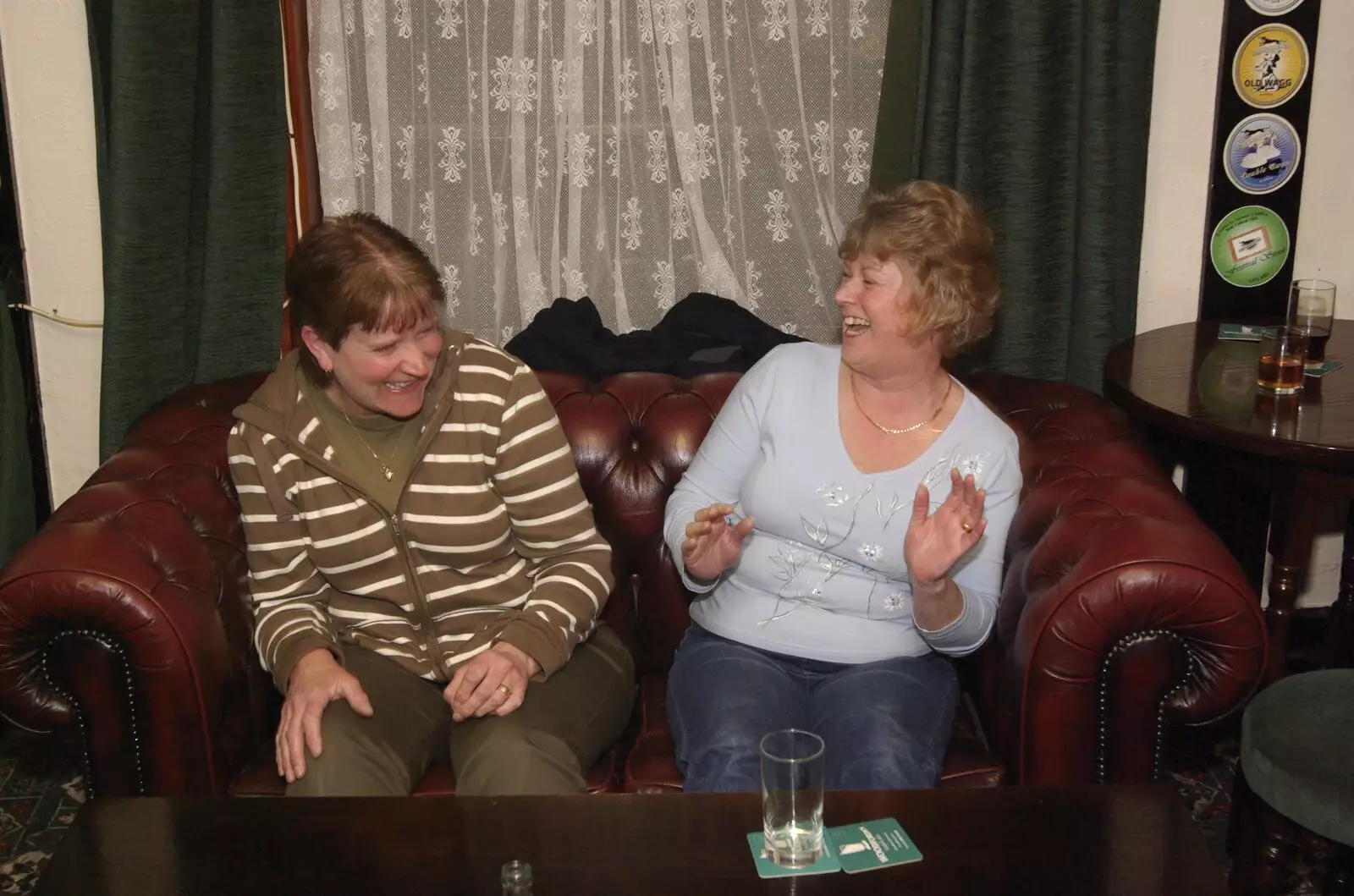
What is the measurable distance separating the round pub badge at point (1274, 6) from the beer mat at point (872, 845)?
76.1 inches

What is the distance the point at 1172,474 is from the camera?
2.80 m

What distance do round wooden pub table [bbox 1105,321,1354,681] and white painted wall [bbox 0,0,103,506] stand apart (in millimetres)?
2063

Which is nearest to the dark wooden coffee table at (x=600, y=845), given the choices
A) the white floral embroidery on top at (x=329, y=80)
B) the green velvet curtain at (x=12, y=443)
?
the green velvet curtain at (x=12, y=443)

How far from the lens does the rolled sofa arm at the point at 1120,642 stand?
5.56 feet

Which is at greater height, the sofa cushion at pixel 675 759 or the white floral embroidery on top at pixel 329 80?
the white floral embroidery on top at pixel 329 80

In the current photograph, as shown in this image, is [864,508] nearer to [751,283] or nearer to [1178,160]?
[751,283]

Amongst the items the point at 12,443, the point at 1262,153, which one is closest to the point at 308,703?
the point at 12,443

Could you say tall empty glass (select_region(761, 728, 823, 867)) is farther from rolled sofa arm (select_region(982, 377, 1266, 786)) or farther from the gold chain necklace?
the gold chain necklace

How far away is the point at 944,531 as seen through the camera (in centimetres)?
174

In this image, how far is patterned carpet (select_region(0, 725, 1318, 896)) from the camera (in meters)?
2.26

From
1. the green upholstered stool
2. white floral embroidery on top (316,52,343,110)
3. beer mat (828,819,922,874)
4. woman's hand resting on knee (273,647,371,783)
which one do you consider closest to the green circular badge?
the green upholstered stool

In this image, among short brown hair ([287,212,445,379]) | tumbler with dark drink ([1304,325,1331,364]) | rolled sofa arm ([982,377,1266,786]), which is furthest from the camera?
tumbler with dark drink ([1304,325,1331,364])

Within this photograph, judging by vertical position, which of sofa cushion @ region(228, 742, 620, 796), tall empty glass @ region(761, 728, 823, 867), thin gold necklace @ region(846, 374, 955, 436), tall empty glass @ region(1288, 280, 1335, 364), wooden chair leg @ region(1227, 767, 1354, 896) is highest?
tall empty glass @ region(1288, 280, 1335, 364)

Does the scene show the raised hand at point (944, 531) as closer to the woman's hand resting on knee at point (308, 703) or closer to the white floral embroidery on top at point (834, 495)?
the white floral embroidery on top at point (834, 495)
